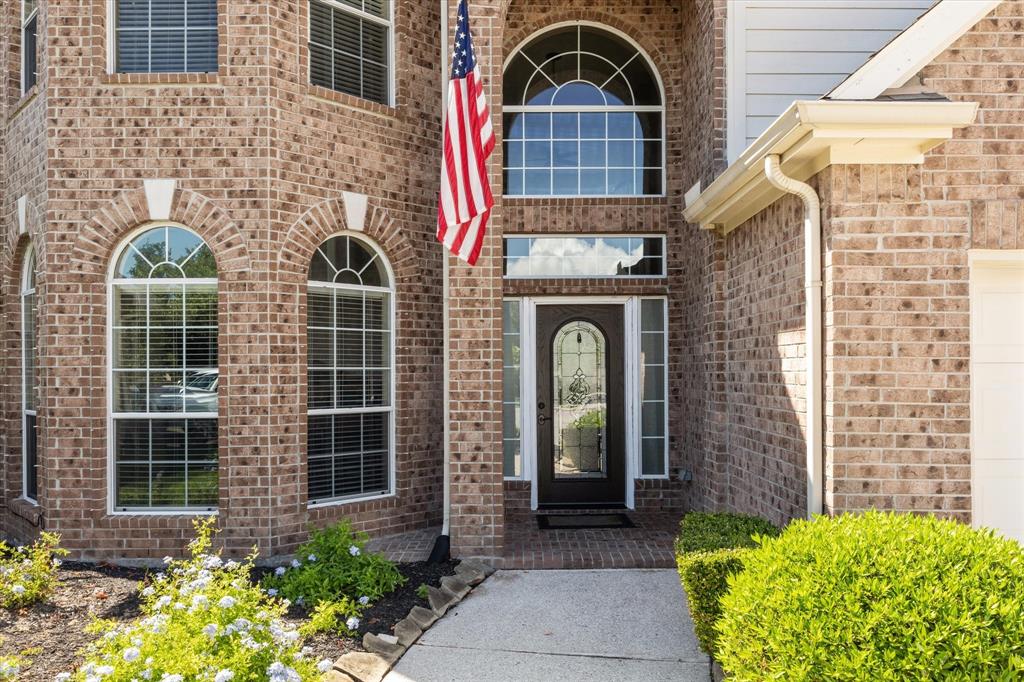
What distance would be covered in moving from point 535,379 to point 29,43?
20.6 feet

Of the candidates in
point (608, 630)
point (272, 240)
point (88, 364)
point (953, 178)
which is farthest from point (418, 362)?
point (953, 178)

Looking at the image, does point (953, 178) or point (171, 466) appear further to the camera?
point (171, 466)

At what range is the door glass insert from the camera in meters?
8.71

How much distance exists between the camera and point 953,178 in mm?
4844

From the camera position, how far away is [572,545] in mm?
7082

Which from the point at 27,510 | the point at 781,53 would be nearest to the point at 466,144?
the point at 781,53

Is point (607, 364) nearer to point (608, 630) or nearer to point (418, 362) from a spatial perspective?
point (418, 362)

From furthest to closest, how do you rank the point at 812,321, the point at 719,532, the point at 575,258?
the point at 575,258, the point at 719,532, the point at 812,321

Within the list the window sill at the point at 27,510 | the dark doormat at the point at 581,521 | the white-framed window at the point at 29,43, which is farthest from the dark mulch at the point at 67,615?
the white-framed window at the point at 29,43

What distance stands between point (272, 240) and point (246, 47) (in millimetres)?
1703

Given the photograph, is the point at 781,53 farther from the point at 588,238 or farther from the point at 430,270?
the point at 430,270

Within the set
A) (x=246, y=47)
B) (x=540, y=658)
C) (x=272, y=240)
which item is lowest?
(x=540, y=658)

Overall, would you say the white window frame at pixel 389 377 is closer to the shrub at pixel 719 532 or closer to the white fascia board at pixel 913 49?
the shrub at pixel 719 532

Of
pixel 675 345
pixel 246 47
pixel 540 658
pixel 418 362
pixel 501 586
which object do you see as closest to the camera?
pixel 540 658
